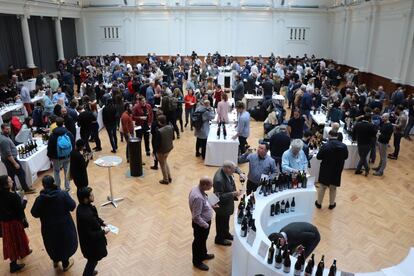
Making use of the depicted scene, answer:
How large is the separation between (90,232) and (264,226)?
2.30 metres

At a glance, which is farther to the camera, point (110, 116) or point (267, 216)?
point (110, 116)

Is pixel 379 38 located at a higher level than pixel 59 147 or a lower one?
higher

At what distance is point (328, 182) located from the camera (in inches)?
241

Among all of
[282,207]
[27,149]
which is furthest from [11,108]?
[282,207]

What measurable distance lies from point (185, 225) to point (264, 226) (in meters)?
1.71

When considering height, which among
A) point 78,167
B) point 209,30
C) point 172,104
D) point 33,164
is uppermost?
point 209,30

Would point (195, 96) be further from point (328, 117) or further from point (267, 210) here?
point (267, 210)

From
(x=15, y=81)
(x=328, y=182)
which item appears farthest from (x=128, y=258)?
(x=15, y=81)

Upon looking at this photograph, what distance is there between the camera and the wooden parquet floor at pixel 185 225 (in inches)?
190

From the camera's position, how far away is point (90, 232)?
12.7 feet

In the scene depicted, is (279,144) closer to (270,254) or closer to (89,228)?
(270,254)

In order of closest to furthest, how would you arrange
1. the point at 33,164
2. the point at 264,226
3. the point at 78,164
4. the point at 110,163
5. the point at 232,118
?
the point at 264,226 → the point at 78,164 → the point at 110,163 → the point at 33,164 → the point at 232,118

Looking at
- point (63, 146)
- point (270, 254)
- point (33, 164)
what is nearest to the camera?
point (270, 254)

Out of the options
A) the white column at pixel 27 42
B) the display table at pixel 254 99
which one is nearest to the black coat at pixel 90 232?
the display table at pixel 254 99
